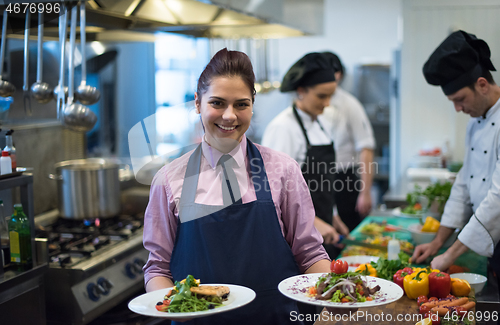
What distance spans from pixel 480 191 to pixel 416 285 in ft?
1.94

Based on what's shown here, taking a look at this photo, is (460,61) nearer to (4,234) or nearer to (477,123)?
(477,123)

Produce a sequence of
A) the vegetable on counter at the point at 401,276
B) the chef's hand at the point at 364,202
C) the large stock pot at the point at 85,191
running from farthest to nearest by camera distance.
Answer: the chef's hand at the point at 364,202
the large stock pot at the point at 85,191
the vegetable on counter at the point at 401,276

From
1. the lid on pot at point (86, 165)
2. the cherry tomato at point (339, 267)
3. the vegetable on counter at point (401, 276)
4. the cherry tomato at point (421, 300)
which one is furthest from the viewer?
the lid on pot at point (86, 165)

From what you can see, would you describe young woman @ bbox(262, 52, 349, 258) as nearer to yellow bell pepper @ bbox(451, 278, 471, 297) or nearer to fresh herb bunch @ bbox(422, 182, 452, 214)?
fresh herb bunch @ bbox(422, 182, 452, 214)

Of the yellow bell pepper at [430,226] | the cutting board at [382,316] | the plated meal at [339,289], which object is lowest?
the cutting board at [382,316]

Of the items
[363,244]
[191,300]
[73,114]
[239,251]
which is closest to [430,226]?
[363,244]

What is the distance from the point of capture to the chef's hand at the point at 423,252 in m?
2.10

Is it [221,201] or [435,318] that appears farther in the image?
[435,318]

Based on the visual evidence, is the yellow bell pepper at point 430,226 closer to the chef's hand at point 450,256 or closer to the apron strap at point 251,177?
the chef's hand at point 450,256

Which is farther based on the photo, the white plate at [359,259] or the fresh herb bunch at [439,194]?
the fresh herb bunch at [439,194]

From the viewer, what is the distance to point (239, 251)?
130 cm

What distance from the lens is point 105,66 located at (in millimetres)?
3752

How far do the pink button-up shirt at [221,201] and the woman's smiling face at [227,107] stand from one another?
10 centimetres

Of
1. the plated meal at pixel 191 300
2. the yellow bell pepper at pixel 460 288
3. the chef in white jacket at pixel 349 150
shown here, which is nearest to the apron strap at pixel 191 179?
the plated meal at pixel 191 300
